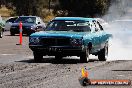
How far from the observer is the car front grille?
18.2 meters

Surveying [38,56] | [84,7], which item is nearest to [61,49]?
[38,56]

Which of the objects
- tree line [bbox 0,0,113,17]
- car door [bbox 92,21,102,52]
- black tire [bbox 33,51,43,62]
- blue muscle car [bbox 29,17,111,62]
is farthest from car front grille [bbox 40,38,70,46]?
tree line [bbox 0,0,113,17]

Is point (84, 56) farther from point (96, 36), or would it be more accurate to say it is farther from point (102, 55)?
point (102, 55)

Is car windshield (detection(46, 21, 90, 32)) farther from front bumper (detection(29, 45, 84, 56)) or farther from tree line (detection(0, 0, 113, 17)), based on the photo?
tree line (detection(0, 0, 113, 17))

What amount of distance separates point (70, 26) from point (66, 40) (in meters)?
1.21

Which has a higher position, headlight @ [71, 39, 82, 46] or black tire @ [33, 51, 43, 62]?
headlight @ [71, 39, 82, 46]

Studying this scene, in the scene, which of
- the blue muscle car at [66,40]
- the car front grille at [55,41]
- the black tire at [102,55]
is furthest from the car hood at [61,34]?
the black tire at [102,55]

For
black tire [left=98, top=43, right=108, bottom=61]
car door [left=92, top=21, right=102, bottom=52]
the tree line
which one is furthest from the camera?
the tree line

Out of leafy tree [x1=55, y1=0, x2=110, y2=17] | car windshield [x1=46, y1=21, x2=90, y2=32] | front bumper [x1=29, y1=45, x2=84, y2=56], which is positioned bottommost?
leafy tree [x1=55, y1=0, x2=110, y2=17]

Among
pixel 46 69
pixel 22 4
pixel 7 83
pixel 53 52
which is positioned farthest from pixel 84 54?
pixel 22 4

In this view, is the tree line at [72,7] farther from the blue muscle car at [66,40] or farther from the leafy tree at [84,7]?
the blue muscle car at [66,40]

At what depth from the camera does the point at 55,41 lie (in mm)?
18281

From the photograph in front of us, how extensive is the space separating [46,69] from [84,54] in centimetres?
285

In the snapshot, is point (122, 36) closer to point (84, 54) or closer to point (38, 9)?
point (84, 54)
